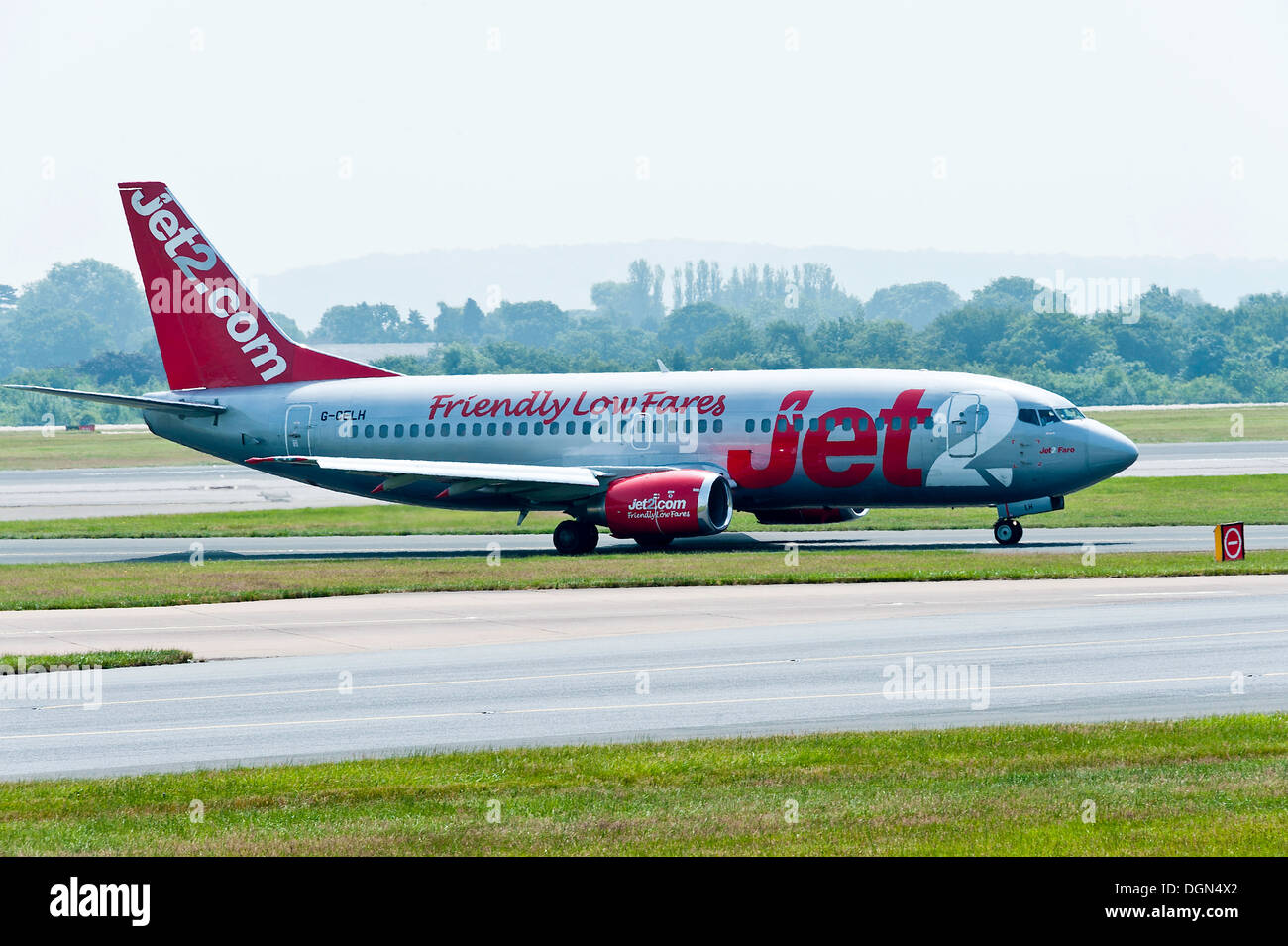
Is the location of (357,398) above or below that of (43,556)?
above

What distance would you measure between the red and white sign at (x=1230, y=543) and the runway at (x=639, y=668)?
305 centimetres

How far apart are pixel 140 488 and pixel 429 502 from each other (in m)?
36.0

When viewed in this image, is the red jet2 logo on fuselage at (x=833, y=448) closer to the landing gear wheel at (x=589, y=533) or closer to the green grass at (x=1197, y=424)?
the landing gear wheel at (x=589, y=533)

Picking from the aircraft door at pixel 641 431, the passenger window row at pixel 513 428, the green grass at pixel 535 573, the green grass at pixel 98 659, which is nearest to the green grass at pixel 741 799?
the green grass at pixel 98 659

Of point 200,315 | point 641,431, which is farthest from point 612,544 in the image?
point 200,315

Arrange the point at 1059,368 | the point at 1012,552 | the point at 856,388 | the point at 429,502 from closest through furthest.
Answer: the point at 1012,552 < the point at 856,388 < the point at 429,502 < the point at 1059,368

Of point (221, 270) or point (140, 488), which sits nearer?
point (221, 270)

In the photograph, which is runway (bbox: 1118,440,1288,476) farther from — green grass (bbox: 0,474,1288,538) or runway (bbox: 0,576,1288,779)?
runway (bbox: 0,576,1288,779)

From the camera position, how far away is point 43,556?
141 feet

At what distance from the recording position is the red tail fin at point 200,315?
4731 cm

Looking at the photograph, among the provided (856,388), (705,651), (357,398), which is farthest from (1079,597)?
(357,398)

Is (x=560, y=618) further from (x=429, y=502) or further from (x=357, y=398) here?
(x=357, y=398)

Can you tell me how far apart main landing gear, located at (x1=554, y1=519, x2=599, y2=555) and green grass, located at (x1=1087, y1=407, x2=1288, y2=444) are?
6628 centimetres

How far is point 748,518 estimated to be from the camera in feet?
182
